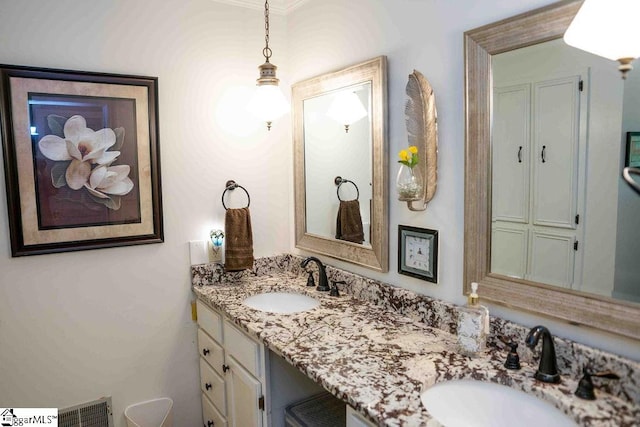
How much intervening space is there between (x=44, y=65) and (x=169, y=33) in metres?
0.59

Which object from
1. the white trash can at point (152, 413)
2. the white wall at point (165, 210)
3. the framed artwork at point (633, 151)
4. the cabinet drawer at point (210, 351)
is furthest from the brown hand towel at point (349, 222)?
the white trash can at point (152, 413)

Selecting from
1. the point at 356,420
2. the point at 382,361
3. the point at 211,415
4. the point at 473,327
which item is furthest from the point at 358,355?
the point at 211,415

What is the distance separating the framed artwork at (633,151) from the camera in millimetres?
1136

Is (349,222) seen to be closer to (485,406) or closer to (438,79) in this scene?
(438,79)

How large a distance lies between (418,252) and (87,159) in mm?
1548

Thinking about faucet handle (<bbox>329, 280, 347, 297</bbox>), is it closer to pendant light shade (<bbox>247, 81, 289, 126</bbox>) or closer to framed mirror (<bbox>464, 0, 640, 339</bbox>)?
framed mirror (<bbox>464, 0, 640, 339</bbox>)

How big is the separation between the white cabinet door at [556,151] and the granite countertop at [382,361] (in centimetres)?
47

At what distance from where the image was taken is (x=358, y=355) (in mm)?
1499

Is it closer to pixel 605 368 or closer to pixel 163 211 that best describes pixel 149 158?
pixel 163 211

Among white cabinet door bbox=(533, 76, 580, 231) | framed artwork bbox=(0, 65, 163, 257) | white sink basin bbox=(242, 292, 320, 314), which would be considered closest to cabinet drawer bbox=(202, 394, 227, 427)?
white sink basin bbox=(242, 292, 320, 314)

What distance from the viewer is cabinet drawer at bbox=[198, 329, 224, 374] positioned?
219 cm

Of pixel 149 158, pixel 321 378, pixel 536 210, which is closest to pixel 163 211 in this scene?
pixel 149 158

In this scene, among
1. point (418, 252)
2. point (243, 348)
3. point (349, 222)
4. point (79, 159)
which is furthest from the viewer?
point (349, 222)

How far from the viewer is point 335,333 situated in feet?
5.60
